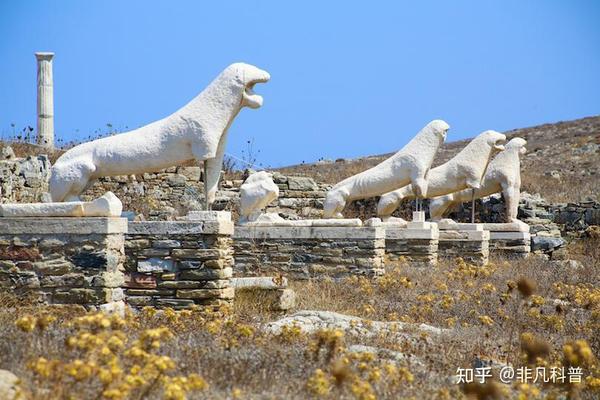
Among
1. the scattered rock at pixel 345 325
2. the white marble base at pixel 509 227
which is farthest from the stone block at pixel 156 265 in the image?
the white marble base at pixel 509 227

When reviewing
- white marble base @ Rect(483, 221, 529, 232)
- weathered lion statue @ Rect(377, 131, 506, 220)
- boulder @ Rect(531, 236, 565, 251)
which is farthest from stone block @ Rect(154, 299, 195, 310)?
boulder @ Rect(531, 236, 565, 251)

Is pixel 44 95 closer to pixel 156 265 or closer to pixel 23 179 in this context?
pixel 23 179

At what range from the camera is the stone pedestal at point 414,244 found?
1577cm

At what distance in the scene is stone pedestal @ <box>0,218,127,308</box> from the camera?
8633 millimetres

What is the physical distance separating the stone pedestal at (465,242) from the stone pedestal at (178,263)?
839 centimetres

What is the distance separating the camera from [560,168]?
35312 millimetres

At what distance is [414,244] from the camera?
15906 mm

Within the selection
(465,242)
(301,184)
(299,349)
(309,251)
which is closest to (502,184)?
A: (465,242)

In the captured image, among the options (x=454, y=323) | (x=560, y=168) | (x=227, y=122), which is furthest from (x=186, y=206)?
(x=560, y=168)

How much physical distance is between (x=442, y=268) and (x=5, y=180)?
24.5 ft

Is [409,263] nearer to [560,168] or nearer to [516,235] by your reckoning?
[516,235]

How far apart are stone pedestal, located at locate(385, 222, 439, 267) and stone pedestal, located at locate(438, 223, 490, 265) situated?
138 centimetres

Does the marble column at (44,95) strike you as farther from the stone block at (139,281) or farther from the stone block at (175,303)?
the stone block at (175,303)

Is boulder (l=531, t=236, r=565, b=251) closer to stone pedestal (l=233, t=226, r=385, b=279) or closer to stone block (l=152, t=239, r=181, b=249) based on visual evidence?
stone pedestal (l=233, t=226, r=385, b=279)
